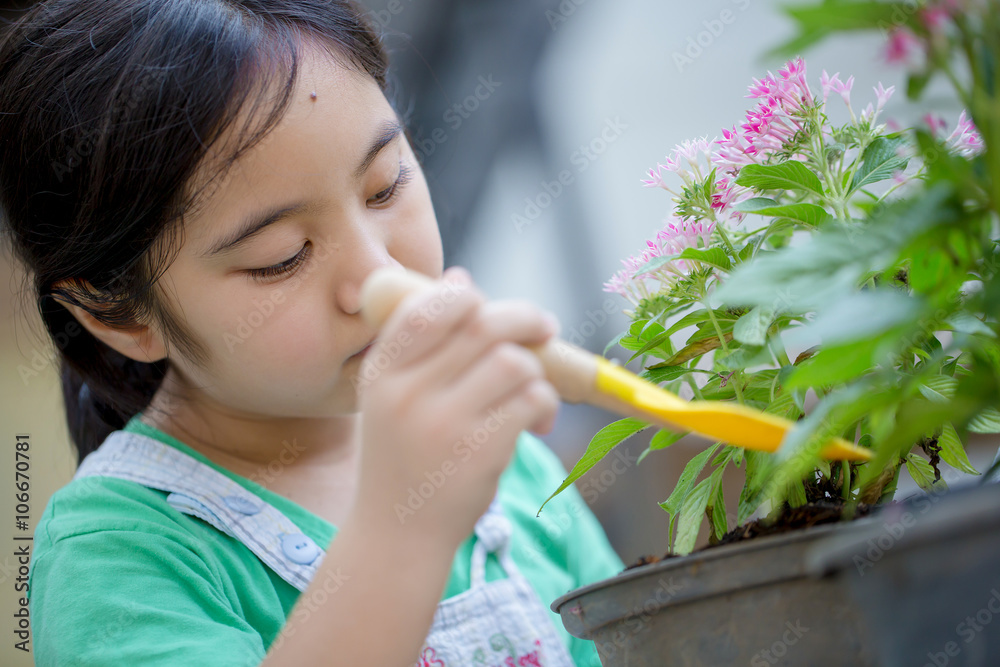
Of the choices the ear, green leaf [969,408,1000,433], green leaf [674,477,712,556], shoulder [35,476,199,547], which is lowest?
shoulder [35,476,199,547]

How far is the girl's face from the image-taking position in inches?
25.6

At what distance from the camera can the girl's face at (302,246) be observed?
2.13 feet

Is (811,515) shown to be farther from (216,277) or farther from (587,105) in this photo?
(587,105)

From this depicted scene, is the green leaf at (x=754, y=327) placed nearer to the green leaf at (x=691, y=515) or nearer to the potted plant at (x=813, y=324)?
the potted plant at (x=813, y=324)

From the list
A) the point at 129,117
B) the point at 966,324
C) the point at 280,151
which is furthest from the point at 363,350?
the point at 966,324

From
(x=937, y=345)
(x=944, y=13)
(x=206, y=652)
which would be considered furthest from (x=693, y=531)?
(x=206, y=652)

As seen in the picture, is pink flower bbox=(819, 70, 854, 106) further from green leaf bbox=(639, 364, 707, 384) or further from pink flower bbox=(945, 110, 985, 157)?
green leaf bbox=(639, 364, 707, 384)

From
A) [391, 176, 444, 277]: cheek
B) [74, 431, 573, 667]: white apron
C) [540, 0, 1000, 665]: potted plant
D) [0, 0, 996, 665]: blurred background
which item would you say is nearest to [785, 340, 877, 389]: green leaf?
[540, 0, 1000, 665]: potted plant

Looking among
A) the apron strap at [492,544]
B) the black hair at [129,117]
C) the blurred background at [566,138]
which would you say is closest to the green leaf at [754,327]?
the black hair at [129,117]

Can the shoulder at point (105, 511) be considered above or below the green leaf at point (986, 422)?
below

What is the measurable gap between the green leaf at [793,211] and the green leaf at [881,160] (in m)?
0.05

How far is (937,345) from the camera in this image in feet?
1.44

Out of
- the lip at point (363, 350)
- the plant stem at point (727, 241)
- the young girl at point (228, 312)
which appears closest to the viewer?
the plant stem at point (727, 241)

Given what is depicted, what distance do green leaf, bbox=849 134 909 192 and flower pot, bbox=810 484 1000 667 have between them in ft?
0.78
